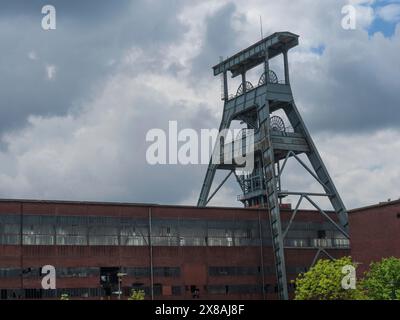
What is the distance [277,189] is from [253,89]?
13031 mm

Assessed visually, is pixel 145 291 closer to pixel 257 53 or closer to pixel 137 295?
pixel 137 295

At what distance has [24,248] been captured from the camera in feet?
194

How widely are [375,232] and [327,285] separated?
8.97 metres

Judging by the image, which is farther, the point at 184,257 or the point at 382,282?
the point at 184,257

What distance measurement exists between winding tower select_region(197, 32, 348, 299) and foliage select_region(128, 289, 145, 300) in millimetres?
16502

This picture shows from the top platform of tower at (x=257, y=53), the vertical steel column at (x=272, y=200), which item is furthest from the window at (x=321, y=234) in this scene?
the top platform of tower at (x=257, y=53)

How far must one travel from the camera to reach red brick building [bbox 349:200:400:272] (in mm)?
57281

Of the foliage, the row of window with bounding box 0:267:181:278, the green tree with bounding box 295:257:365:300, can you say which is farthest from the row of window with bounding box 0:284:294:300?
the green tree with bounding box 295:257:365:300

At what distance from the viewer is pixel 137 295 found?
57.4 m

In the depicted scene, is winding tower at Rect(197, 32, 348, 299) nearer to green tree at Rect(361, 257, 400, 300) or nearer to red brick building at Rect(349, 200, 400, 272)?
red brick building at Rect(349, 200, 400, 272)

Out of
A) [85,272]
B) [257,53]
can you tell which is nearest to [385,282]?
[85,272]
